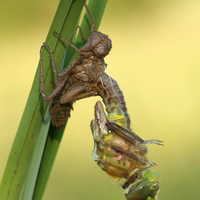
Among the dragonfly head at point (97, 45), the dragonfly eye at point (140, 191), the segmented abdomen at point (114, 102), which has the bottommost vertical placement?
the dragonfly eye at point (140, 191)

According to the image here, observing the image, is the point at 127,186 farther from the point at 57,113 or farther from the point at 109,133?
the point at 57,113

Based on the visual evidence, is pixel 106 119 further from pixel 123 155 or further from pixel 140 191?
pixel 140 191

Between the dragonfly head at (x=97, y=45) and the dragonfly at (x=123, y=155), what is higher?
the dragonfly head at (x=97, y=45)

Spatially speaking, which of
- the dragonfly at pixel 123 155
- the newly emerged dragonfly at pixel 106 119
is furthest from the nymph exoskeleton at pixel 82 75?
the dragonfly at pixel 123 155

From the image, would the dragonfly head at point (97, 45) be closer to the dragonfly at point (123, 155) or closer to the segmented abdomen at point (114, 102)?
the segmented abdomen at point (114, 102)

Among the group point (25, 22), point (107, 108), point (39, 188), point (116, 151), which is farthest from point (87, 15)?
point (25, 22)

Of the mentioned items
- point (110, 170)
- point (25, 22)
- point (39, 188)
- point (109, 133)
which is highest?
point (25, 22)

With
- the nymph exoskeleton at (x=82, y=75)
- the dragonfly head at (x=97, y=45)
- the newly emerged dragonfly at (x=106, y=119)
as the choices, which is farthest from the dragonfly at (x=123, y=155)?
the dragonfly head at (x=97, y=45)
